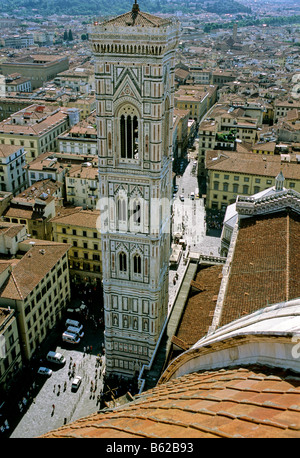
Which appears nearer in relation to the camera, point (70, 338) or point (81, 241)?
point (70, 338)

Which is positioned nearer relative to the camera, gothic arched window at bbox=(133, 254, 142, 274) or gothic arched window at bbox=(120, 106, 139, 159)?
gothic arched window at bbox=(120, 106, 139, 159)

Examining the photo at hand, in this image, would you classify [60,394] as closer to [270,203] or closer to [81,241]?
[81,241]

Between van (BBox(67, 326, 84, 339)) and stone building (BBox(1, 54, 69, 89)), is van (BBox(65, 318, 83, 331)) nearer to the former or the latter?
van (BBox(67, 326, 84, 339))

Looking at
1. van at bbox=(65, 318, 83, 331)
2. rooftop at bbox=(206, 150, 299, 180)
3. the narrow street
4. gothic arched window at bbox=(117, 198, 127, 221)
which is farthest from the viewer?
rooftop at bbox=(206, 150, 299, 180)

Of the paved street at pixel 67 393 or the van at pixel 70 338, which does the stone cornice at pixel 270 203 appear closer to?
the paved street at pixel 67 393

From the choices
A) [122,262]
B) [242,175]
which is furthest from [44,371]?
[242,175]

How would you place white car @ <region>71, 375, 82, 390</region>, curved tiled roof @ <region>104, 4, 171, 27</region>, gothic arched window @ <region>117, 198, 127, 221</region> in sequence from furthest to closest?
white car @ <region>71, 375, 82, 390</region>, gothic arched window @ <region>117, 198, 127, 221</region>, curved tiled roof @ <region>104, 4, 171, 27</region>

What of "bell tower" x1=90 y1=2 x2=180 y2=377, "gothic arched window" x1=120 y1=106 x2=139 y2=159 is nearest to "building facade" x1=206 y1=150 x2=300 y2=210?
"bell tower" x1=90 y1=2 x2=180 y2=377
